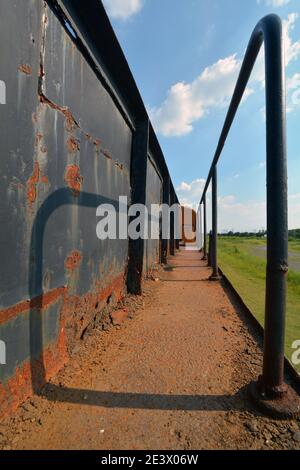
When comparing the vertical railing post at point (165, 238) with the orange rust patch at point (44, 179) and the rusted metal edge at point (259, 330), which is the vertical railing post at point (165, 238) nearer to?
the rusted metal edge at point (259, 330)

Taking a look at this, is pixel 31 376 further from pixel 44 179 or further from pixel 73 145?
pixel 73 145

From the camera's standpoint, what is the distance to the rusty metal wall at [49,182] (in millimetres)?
1401

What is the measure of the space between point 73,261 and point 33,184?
743mm

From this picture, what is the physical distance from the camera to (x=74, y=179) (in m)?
2.14

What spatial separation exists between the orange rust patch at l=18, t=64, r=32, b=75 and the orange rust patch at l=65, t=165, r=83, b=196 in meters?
0.64

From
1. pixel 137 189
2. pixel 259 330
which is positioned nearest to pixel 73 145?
pixel 137 189

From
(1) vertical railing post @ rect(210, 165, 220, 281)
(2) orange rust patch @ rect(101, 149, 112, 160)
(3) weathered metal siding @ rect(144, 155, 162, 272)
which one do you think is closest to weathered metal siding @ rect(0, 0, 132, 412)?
(2) orange rust patch @ rect(101, 149, 112, 160)

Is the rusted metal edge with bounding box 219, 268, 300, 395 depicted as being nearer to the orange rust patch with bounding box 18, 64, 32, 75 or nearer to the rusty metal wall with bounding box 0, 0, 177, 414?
the rusty metal wall with bounding box 0, 0, 177, 414

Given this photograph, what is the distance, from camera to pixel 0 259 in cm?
133

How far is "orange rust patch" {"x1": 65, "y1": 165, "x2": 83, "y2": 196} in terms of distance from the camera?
2.04 meters

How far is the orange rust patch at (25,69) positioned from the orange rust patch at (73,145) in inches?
21.5

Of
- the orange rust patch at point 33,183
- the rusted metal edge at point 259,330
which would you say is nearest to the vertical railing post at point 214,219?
the rusted metal edge at point 259,330

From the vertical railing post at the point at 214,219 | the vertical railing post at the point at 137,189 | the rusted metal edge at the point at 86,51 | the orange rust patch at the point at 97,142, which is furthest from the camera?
the vertical railing post at the point at 214,219
